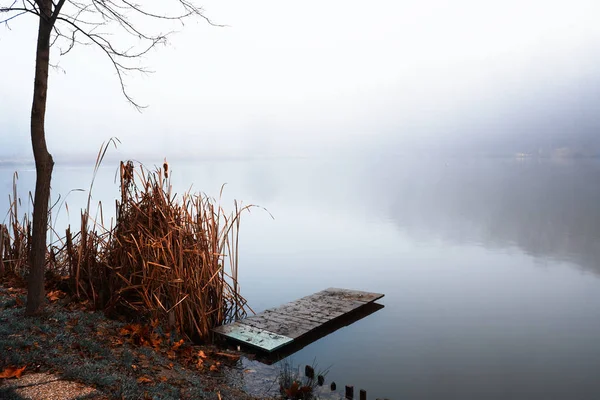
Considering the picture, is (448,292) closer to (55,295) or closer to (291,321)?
(291,321)

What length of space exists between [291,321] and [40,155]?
12.5ft

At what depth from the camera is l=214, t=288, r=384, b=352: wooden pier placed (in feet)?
18.1

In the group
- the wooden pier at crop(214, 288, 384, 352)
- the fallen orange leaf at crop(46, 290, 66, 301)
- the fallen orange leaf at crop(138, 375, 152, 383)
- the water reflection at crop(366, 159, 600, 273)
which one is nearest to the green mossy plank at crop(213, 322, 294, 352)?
the wooden pier at crop(214, 288, 384, 352)

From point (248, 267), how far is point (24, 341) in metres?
10.0

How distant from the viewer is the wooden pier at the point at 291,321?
217 inches

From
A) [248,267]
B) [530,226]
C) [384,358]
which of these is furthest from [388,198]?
[384,358]

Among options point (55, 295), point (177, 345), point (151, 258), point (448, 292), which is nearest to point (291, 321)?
point (177, 345)

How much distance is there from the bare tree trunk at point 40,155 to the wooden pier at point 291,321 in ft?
7.81

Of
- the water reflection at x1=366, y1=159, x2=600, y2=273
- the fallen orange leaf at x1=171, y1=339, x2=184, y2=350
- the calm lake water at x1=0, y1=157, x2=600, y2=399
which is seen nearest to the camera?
the fallen orange leaf at x1=171, y1=339, x2=184, y2=350

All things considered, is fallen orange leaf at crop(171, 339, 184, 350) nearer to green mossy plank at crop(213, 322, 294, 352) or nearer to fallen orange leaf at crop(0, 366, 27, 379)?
green mossy plank at crop(213, 322, 294, 352)

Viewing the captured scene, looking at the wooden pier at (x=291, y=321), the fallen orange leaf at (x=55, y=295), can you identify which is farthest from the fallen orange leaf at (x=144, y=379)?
the fallen orange leaf at (x=55, y=295)

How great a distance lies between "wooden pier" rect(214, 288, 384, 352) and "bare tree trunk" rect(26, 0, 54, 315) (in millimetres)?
2382

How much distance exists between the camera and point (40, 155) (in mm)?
4059

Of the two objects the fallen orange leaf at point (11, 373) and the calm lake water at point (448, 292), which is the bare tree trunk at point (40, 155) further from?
the calm lake water at point (448, 292)
